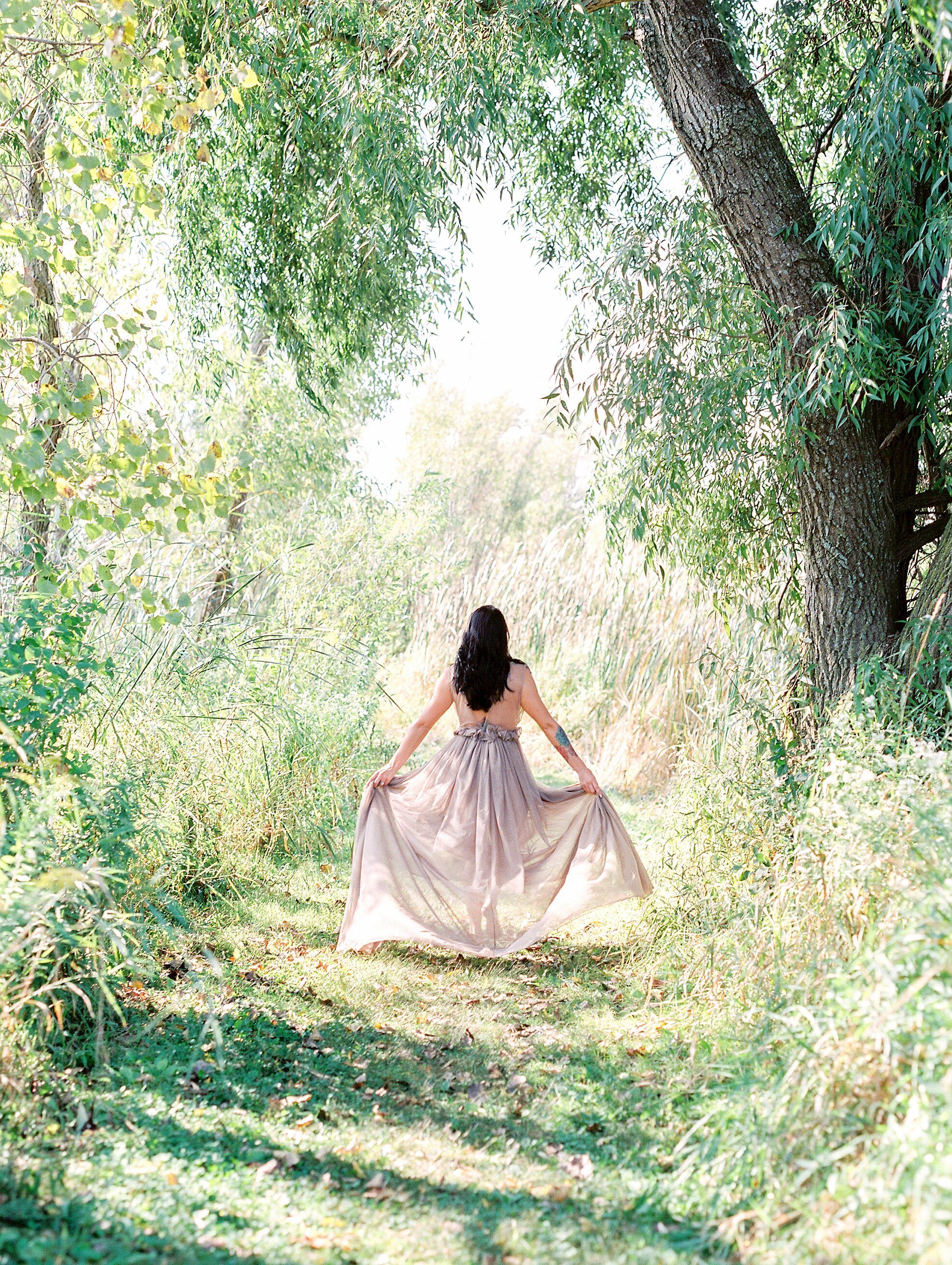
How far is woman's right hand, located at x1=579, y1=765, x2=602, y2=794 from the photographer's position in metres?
4.80

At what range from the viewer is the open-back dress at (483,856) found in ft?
15.2

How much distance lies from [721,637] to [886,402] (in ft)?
11.8

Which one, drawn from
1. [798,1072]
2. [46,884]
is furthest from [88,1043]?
[798,1072]

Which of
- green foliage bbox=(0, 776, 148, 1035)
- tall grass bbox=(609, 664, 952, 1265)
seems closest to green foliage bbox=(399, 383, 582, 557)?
tall grass bbox=(609, 664, 952, 1265)

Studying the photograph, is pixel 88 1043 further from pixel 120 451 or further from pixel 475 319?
pixel 475 319

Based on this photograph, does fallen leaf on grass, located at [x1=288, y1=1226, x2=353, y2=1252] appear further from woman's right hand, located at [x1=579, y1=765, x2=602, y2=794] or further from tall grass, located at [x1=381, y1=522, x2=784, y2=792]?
tall grass, located at [x1=381, y1=522, x2=784, y2=792]

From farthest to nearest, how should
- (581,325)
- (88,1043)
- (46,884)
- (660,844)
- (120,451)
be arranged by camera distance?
(581,325) → (660,844) → (120,451) → (88,1043) → (46,884)

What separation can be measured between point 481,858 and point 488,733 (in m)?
0.60

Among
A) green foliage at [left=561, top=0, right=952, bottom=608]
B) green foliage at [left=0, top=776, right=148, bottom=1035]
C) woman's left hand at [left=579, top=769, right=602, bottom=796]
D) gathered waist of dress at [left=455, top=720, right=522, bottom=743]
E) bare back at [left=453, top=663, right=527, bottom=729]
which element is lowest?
green foliage at [left=0, top=776, right=148, bottom=1035]

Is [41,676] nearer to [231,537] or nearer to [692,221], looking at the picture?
[692,221]

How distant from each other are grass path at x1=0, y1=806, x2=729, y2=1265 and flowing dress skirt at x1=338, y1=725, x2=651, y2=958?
0.66 ft

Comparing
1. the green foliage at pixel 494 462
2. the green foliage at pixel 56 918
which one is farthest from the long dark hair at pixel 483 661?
the green foliage at pixel 494 462

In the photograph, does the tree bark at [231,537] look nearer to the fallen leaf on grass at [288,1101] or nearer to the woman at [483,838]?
the woman at [483,838]

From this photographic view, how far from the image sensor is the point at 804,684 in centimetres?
488
